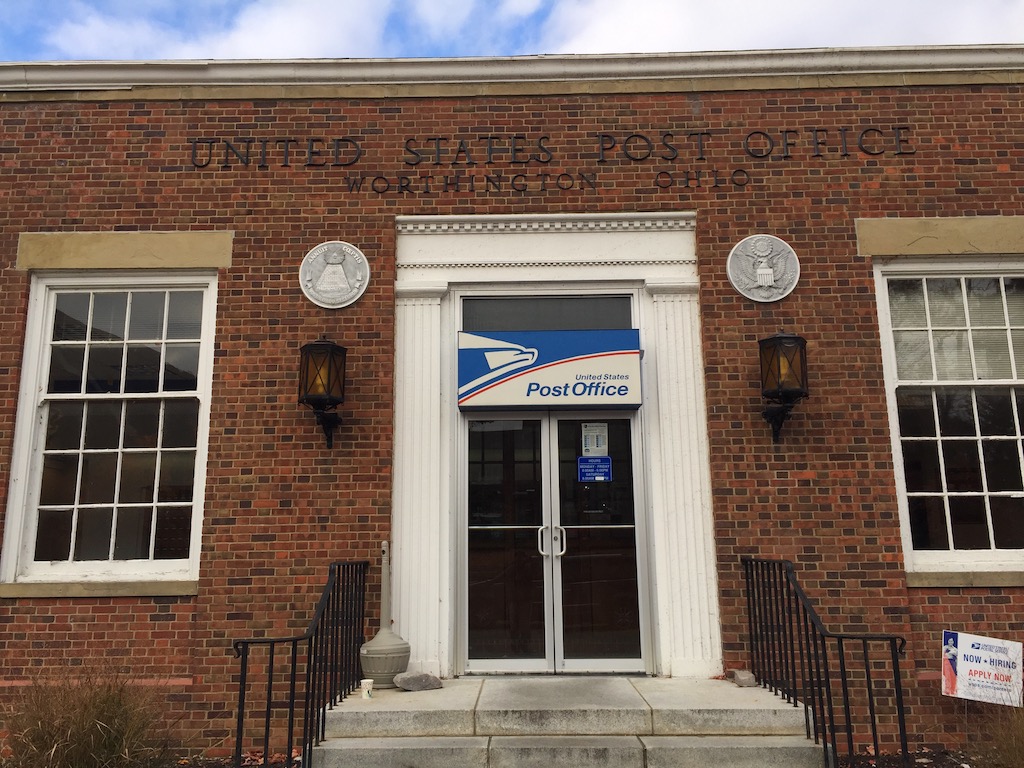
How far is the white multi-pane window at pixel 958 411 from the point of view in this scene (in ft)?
19.6

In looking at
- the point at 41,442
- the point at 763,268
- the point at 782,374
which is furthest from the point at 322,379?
the point at 763,268

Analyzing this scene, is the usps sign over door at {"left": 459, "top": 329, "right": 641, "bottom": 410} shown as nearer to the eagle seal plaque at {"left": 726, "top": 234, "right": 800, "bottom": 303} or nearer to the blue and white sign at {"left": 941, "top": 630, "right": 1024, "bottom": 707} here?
the eagle seal plaque at {"left": 726, "top": 234, "right": 800, "bottom": 303}

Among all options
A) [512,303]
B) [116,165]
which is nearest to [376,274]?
[512,303]

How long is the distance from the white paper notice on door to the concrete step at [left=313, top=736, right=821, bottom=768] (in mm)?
2233

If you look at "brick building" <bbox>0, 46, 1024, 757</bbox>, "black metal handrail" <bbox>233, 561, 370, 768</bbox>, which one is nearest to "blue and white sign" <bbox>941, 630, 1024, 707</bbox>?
"brick building" <bbox>0, 46, 1024, 757</bbox>

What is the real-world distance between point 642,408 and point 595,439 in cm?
44

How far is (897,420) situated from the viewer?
611 centimetres

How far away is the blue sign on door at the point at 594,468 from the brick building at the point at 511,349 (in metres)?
0.02

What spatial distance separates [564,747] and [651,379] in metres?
2.81

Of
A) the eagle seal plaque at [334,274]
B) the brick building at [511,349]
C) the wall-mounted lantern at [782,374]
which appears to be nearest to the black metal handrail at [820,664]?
the brick building at [511,349]

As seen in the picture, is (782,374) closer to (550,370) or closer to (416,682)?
(550,370)

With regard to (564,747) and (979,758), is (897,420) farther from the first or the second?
(564,747)

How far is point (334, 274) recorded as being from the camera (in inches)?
247

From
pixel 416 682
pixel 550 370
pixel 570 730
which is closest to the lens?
pixel 570 730
